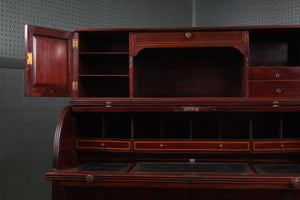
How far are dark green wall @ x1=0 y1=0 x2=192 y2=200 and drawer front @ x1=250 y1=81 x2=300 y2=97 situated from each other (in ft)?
6.99

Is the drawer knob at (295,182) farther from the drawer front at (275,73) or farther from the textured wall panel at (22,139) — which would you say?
the textured wall panel at (22,139)

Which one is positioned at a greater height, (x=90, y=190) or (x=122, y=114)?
(x=122, y=114)

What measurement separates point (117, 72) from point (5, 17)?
4.86ft

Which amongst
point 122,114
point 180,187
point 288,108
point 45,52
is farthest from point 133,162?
point 288,108

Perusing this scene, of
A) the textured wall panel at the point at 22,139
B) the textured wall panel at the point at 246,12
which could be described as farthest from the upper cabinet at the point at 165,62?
the textured wall panel at the point at 22,139

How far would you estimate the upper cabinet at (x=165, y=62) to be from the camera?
2.88m

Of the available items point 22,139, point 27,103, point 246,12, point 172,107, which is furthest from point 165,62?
point 22,139

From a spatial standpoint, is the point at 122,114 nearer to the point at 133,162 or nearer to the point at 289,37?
the point at 133,162

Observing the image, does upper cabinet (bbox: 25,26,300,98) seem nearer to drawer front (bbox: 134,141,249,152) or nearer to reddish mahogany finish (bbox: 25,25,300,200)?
reddish mahogany finish (bbox: 25,25,300,200)

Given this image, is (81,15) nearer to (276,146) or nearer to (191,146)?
(191,146)

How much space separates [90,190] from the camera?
267 centimetres

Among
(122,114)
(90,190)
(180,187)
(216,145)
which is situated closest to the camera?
(180,187)

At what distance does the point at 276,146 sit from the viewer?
2.95 meters

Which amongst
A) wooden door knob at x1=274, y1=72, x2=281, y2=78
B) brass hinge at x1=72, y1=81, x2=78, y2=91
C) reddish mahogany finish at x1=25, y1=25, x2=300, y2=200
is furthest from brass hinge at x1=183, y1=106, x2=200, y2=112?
brass hinge at x1=72, y1=81, x2=78, y2=91
